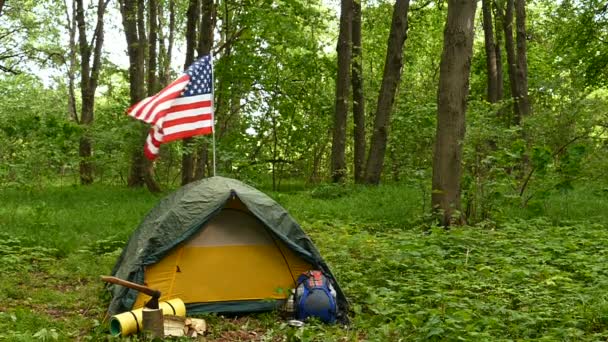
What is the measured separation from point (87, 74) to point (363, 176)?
9379mm

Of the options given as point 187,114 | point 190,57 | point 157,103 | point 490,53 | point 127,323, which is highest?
point 490,53

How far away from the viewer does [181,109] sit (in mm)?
7793

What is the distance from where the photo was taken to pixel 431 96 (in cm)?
2323

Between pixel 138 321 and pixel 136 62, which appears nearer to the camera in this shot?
pixel 138 321

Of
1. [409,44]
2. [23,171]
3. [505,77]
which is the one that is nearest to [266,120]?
[23,171]

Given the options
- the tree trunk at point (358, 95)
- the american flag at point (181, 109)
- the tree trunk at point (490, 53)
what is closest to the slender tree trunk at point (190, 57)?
the tree trunk at point (358, 95)

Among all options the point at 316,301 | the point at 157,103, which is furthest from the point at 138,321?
the point at 157,103

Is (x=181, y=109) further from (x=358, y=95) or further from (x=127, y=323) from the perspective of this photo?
(x=358, y=95)

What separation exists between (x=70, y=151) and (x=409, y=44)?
1372cm

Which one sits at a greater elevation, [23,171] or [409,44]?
[409,44]

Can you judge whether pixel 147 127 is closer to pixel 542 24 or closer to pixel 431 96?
pixel 431 96

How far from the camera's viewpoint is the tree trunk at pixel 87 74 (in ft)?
59.2

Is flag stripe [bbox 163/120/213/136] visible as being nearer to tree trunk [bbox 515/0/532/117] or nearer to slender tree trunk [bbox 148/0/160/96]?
slender tree trunk [bbox 148/0/160/96]

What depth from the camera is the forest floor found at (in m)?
5.50
